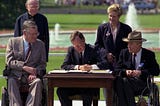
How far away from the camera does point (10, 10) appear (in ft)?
127

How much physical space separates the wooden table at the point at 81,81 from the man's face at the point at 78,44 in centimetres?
64

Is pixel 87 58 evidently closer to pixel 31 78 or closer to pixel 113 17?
pixel 113 17

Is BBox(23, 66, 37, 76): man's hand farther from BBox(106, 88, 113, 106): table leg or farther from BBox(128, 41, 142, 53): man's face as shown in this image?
BBox(128, 41, 142, 53): man's face

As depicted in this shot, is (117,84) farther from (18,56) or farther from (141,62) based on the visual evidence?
(18,56)

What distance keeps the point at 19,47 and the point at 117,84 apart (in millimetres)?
1507

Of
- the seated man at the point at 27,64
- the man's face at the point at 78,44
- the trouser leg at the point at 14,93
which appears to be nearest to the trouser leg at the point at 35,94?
the seated man at the point at 27,64

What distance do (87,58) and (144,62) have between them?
2.71ft

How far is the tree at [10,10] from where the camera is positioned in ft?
126

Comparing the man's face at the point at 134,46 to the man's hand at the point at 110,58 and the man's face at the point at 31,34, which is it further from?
the man's face at the point at 31,34

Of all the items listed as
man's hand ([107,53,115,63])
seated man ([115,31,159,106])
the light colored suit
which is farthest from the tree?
seated man ([115,31,159,106])

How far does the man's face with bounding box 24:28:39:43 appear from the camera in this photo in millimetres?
9375

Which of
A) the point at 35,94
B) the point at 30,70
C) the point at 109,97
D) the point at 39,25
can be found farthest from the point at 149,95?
the point at 39,25

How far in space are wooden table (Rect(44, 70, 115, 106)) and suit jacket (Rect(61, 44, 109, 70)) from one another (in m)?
0.63

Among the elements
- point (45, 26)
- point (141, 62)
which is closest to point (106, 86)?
point (141, 62)
